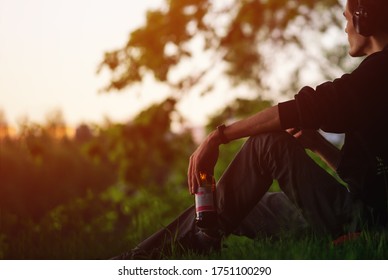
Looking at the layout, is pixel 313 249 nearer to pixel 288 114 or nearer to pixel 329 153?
pixel 329 153

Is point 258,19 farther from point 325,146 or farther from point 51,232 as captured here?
point 325,146

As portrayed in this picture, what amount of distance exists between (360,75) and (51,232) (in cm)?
206

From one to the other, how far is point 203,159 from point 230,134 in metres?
0.11

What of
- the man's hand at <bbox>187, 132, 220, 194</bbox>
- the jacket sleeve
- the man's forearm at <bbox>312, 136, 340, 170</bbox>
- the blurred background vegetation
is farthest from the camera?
the blurred background vegetation

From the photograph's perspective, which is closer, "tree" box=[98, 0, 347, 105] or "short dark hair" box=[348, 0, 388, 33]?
"short dark hair" box=[348, 0, 388, 33]

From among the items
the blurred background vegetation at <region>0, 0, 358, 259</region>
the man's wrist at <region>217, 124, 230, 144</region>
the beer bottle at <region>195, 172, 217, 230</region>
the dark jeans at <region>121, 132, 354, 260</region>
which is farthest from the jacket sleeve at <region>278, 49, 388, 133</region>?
the blurred background vegetation at <region>0, 0, 358, 259</region>

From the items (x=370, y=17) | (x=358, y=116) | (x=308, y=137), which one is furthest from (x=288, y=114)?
(x=370, y=17)

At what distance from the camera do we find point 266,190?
2037 mm

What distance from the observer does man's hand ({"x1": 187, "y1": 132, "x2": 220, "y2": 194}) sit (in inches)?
78.5

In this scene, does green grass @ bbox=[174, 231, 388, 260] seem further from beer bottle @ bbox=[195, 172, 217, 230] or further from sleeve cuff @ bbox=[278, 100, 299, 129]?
sleeve cuff @ bbox=[278, 100, 299, 129]

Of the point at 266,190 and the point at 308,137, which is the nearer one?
the point at 266,190

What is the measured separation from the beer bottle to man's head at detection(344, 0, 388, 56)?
633 millimetres

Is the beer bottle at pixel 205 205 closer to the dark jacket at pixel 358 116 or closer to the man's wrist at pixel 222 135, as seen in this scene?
the man's wrist at pixel 222 135

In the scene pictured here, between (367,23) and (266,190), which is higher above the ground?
(367,23)
